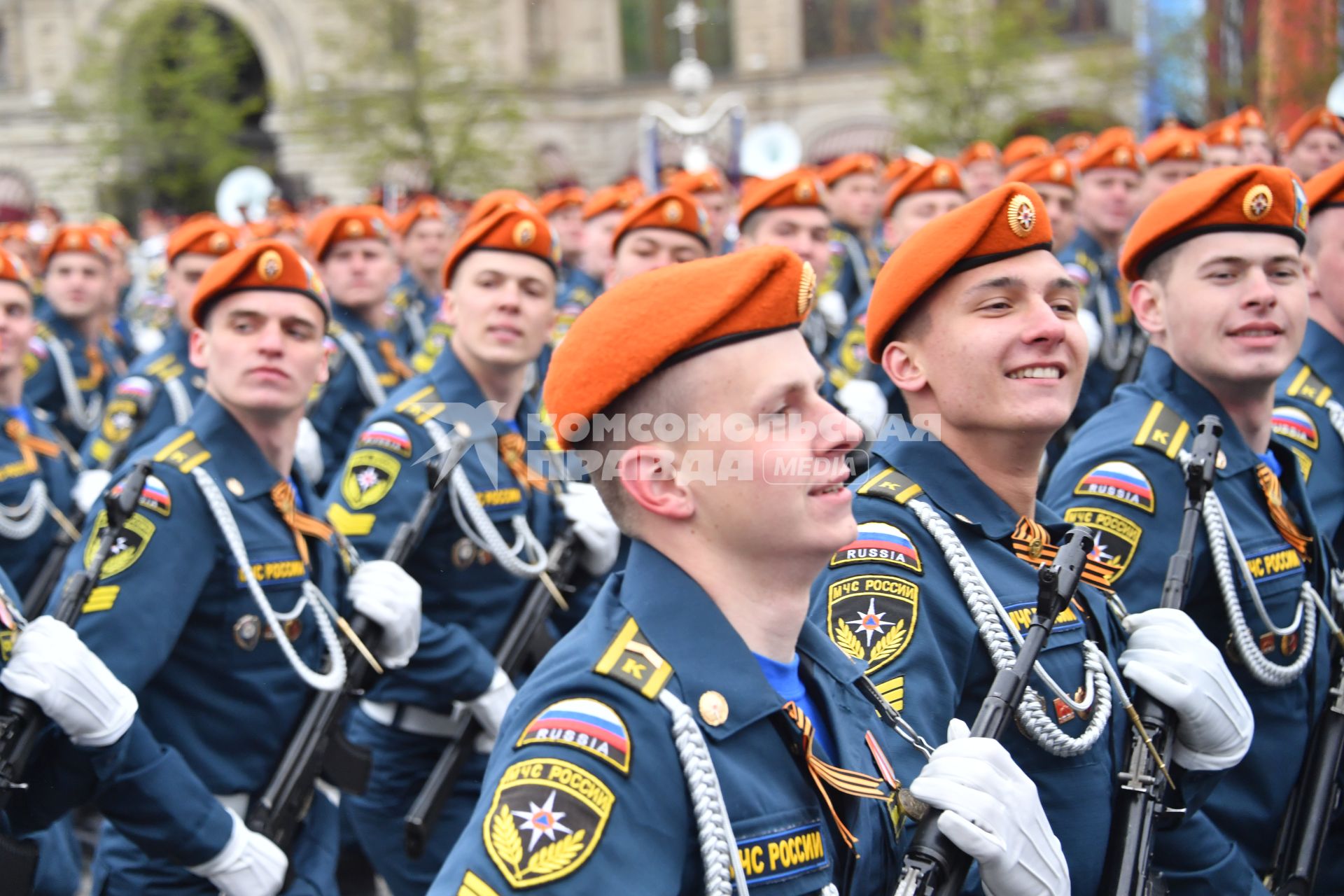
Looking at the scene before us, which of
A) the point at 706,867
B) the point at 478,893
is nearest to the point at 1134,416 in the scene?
the point at 706,867

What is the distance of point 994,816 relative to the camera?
2.13 metres

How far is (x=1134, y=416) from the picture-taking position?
346 cm

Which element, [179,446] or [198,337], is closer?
[179,446]

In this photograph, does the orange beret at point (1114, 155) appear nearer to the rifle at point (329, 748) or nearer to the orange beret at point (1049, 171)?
A: the orange beret at point (1049, 171)

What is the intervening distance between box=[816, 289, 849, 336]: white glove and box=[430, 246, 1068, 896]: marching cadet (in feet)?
23.3

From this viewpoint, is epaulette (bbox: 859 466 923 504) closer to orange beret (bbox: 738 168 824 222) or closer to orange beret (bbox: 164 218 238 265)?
orange beret (bbox: 738 168 824 222)

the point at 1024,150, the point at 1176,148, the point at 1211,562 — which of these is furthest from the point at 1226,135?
the point at 1211,562

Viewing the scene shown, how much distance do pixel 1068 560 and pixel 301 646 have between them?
2.15 metres

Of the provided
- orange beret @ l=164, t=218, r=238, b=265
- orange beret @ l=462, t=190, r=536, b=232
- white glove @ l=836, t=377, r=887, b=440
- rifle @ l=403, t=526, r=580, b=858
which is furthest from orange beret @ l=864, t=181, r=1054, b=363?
orange beret @ l=164, t=218, r=238, b=265

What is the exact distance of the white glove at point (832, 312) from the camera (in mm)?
9398

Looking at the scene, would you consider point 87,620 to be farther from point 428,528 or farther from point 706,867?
point 706,867

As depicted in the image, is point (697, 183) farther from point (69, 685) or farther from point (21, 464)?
point (69, 685)

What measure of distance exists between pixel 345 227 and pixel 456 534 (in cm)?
377

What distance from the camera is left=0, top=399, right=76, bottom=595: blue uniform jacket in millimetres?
5695
